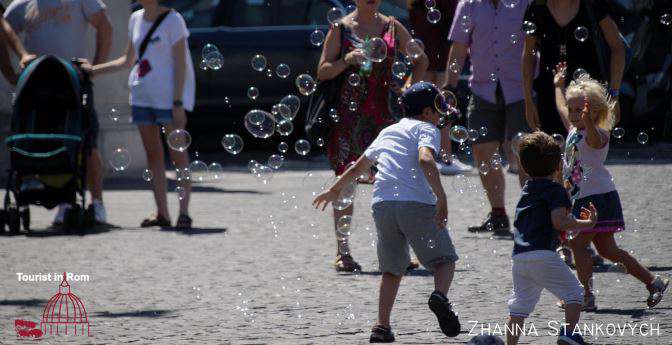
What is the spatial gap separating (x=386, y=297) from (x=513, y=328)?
0.64m

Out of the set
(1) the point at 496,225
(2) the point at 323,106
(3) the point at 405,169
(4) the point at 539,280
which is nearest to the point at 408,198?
(3) the point at 405,169

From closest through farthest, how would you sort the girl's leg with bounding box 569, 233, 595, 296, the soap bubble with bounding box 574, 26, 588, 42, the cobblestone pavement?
the cobblestone pavement, the girl's leg with bounding box 569, 233, 595, 296, the soap bubble with bounding box 574, 26, 588, 42

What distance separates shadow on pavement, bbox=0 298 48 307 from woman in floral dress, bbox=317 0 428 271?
170 cm

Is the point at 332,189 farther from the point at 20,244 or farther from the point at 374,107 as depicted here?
the point at 20,244

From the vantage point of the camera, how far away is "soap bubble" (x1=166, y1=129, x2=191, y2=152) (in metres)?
9.34

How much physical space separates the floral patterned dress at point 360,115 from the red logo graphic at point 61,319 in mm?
1767

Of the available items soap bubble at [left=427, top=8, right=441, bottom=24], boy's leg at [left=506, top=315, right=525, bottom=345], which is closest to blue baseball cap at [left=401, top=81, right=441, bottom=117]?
boy's leg at [left=506, top=315, right=525, bottom=345]

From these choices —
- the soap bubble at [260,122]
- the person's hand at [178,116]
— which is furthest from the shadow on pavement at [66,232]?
the soap bubble at [260,122]

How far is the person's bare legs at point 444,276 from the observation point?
6102 mm

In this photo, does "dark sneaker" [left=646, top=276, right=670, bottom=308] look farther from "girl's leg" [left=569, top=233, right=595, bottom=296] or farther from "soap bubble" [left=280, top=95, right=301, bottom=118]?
"soap bubble" [left=280, top=95, right=301, bottom=118]

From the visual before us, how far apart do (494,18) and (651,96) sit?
5739 millimetres

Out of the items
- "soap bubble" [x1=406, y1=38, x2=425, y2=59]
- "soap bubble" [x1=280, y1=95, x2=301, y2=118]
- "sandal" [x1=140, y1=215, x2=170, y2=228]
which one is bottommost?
"sandal" [x1=140, y1=215, x2=170, y2=228]

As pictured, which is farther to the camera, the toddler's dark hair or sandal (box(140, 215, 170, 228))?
sandal (box(140, 215, 170, 228))

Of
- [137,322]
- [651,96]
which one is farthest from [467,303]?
[651,96]
